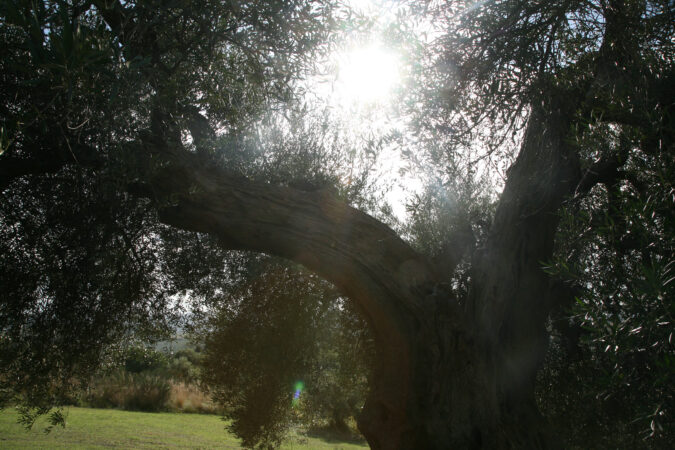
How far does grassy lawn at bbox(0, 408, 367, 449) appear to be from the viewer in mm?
10867

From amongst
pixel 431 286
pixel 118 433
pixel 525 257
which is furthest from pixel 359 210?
pixel 118 433

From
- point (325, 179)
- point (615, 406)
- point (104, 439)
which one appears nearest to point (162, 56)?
point (325, 179)

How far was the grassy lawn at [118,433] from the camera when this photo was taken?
10.9 metres

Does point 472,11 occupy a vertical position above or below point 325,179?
above

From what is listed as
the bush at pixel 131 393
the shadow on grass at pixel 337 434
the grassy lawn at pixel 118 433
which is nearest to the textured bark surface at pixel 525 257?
the grassy lawn at pixel 118 433

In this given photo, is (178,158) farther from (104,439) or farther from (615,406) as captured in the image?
(104,439)

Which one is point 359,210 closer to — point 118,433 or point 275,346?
point 275,346

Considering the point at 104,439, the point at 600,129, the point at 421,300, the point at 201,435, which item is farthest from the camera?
the point at 201,435

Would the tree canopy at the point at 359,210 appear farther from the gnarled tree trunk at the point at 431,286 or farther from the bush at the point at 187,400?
the bush at the point at 187,400

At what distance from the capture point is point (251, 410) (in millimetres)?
8062

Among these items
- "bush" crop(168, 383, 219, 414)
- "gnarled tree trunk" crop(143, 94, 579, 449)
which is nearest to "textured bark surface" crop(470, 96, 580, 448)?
"gnarled tree trunk" crop(143, 94, 579, 449)

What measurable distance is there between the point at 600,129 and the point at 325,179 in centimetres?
464

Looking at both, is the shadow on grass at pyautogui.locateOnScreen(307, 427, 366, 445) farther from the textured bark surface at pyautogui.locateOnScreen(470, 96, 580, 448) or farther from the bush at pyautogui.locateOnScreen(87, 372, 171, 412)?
the textured bark surface at pyautogui.locateOnScreen(470, 96, 580, 448)

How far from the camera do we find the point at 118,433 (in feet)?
43.5
